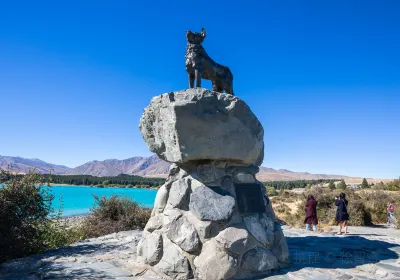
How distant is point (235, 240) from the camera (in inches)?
187

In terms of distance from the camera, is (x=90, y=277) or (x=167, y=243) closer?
(x=90, y=277)

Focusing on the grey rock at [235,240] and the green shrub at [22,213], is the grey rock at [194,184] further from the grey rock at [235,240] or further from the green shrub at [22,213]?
the green shrub at [22,213]

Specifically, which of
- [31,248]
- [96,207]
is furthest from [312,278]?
[96,207]

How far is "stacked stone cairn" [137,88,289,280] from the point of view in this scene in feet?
15.7

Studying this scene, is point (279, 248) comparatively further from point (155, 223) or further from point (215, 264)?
point (155, 223)

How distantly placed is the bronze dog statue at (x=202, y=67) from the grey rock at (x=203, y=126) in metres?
0.71

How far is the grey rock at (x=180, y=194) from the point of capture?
5.11 metres

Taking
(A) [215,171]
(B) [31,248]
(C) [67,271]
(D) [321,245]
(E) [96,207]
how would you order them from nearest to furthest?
1. (C) [67,271]
2. (A) [215,171]
3. (B) [31,248]
4. (D) [321,245]
5. (E) [96,207]

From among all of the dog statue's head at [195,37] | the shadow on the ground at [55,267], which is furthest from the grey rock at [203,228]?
the dog statue's head at [195,37]

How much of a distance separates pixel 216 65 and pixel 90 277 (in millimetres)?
4002

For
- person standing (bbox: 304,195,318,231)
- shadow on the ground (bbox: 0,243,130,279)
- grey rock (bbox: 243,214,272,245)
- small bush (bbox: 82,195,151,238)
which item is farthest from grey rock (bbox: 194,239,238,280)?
person standing (bbox: 304,195,318,231)

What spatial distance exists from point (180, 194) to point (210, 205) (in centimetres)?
51

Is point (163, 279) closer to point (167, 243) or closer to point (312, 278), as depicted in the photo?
point (167, 243)

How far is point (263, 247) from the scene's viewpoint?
5.07 meters
